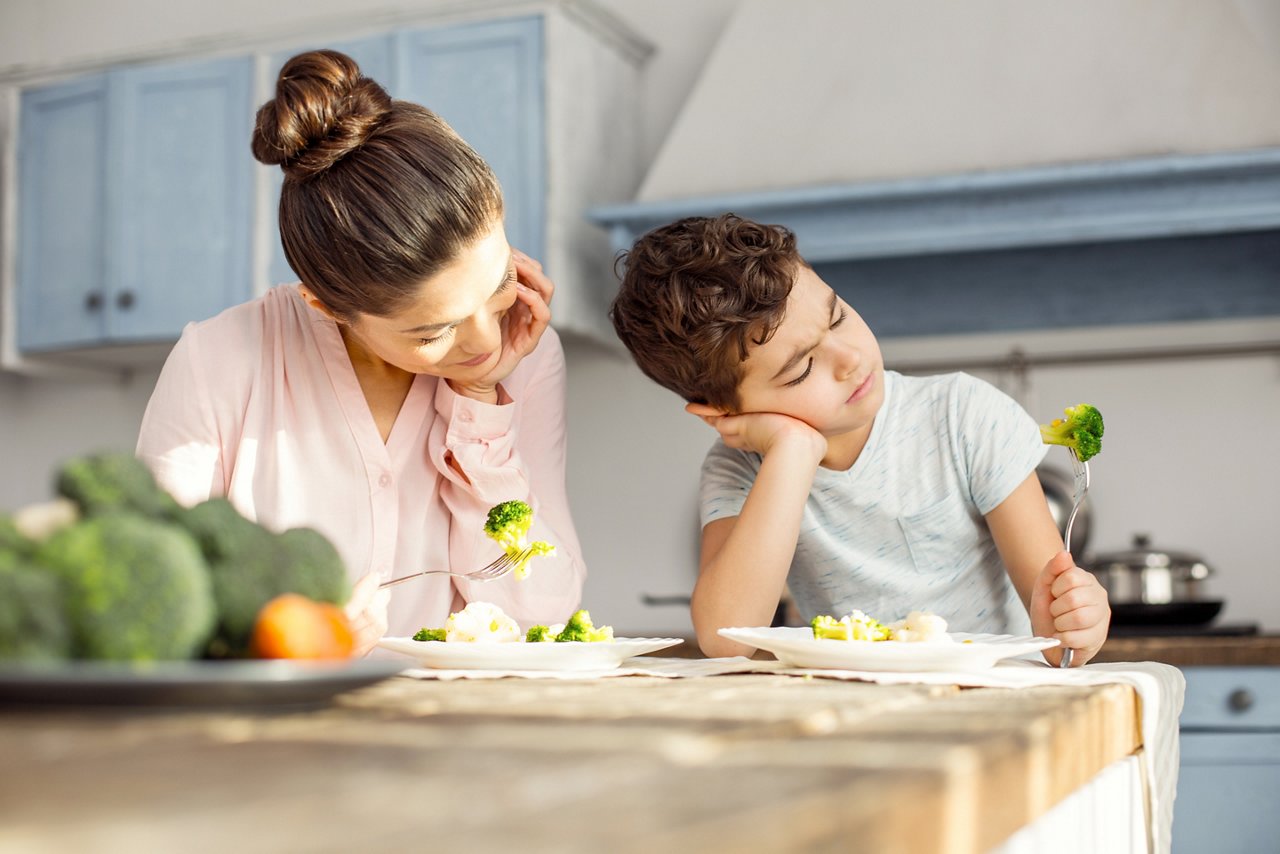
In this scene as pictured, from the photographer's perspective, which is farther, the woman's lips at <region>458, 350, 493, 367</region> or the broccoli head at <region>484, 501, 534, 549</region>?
the woman's lips at <region>458, 350, 493, 367</region>

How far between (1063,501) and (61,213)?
2.65 metres

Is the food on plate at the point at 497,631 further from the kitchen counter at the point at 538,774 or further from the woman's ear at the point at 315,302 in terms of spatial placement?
the woman's ear at the point at 315,302

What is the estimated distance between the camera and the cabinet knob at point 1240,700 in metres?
2.21

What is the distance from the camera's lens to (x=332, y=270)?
1372 mm

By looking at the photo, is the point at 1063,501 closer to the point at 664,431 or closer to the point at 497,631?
the point at 664,431

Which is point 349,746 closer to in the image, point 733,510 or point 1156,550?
point 733,510

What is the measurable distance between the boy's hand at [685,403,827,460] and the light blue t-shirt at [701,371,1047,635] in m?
0.10

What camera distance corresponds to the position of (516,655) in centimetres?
102

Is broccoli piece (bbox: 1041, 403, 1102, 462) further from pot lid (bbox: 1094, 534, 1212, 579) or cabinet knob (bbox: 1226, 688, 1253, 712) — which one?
pot lid (bbox: 1094, 534, 1212, 579)

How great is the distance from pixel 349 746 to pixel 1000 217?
2.33m

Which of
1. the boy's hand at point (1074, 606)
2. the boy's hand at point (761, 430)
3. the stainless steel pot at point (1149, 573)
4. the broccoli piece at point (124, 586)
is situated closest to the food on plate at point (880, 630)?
the boy's hand at point (1074, 606)

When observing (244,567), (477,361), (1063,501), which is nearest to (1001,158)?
(1063,501)

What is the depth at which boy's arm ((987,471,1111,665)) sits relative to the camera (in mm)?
Answer: 1195

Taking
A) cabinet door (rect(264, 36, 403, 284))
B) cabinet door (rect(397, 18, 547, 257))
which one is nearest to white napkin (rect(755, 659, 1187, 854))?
cabinet door (rect(397, 18, 547, 257))
